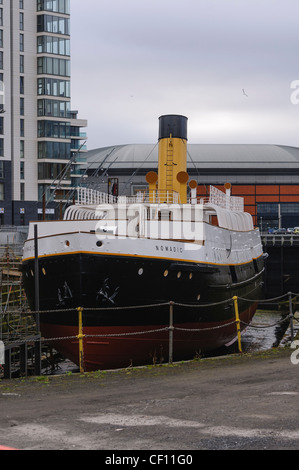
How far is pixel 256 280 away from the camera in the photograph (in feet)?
104

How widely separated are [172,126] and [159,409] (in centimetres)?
2010

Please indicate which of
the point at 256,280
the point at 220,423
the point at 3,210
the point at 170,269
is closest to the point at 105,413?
the point at 220,423

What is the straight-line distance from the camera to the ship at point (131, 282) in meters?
17.8

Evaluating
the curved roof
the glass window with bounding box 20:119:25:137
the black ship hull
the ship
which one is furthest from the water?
the curved roof

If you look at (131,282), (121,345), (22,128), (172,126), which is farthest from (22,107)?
(121,345)

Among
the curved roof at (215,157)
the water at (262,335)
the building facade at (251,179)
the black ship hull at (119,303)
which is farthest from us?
the curved roof at (215,157)

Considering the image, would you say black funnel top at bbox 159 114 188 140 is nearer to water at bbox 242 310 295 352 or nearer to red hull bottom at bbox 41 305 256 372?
water at bbox 242 310 295 352

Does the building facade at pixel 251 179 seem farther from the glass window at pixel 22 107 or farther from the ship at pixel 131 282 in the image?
the ship at pixel 131 282

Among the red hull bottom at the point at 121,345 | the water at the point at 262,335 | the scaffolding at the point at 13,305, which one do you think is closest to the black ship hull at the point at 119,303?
the red hull bottom at the point at 121,345

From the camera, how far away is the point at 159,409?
927 centimetres

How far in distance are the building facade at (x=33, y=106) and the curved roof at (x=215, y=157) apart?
2740cm

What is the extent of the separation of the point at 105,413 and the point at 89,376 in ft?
12.3

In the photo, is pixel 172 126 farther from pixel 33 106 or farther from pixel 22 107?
pixel 33 106
